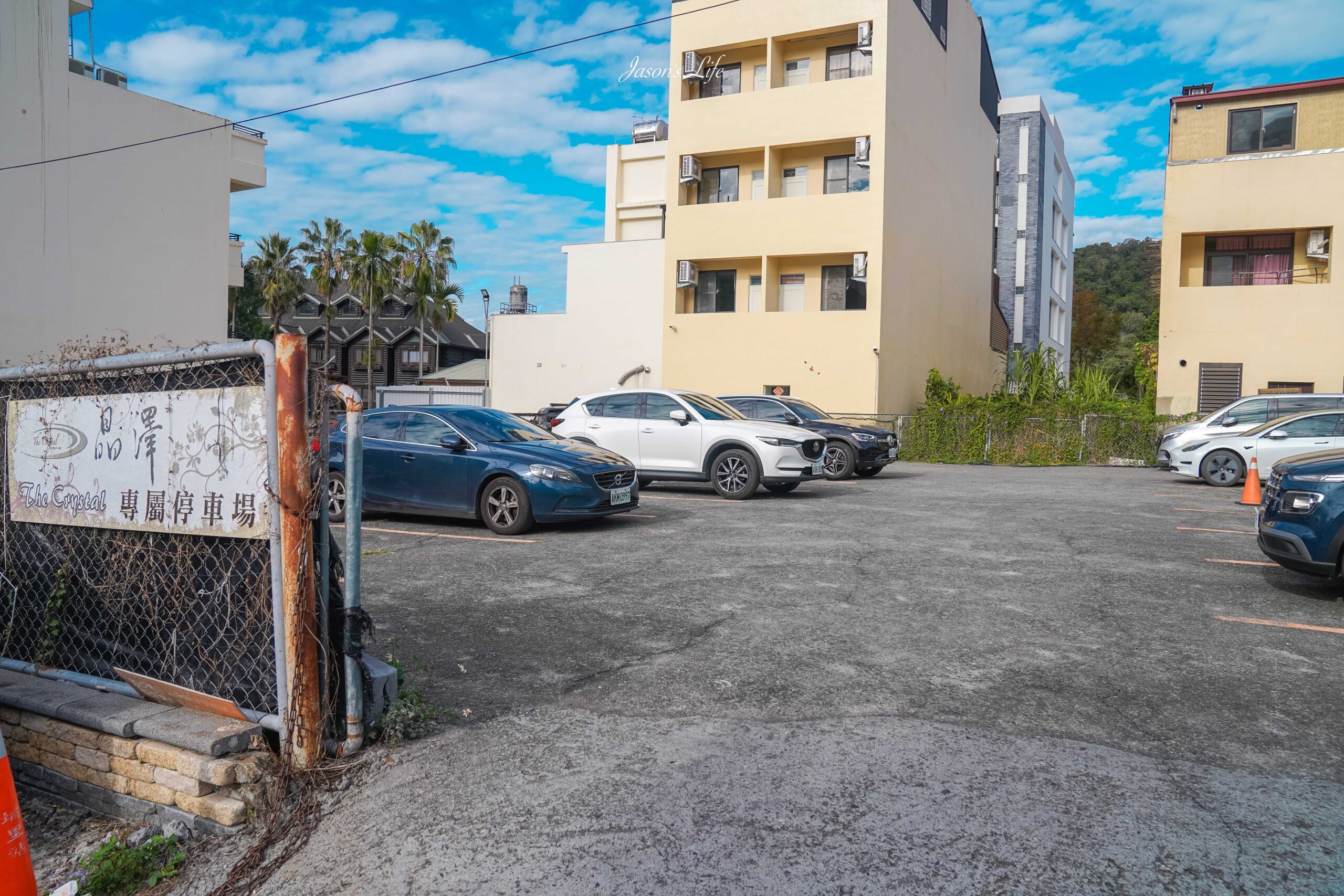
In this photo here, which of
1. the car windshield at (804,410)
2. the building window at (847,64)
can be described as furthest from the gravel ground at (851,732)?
the building window at (847,64)

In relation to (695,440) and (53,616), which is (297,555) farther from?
(695,440)

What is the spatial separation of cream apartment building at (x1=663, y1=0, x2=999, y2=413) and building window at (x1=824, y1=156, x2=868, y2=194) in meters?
0.04

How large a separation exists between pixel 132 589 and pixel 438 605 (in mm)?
2520

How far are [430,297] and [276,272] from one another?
27.6 ft

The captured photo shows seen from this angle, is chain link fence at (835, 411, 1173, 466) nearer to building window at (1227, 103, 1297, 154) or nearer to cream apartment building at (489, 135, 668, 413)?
building window at (1227, 103, 1297, 154)

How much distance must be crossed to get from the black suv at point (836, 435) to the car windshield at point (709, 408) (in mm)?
2576

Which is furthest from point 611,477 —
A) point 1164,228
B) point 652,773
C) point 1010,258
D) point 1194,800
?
point 1010,258

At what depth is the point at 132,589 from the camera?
14.4 feet

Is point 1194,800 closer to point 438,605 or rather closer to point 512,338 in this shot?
point 438,605

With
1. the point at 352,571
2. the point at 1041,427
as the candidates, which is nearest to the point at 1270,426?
the point at 1041,427

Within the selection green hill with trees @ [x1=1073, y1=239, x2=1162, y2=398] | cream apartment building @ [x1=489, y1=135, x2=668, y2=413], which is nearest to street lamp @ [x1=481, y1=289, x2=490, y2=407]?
cream apartment building @ [x1=489, y1=135, x2=668, y2=413]

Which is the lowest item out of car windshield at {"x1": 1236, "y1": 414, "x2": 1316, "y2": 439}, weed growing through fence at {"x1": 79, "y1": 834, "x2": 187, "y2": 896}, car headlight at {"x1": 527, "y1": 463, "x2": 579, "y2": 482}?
weed growing through fence at {"x1": 79, "y1": 834, "x2": 187, "y2": 896}

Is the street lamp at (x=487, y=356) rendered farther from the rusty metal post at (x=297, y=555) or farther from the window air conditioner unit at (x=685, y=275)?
the rusty metal post at (x=297, y=555)

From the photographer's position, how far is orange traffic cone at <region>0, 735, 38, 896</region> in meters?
3.16
